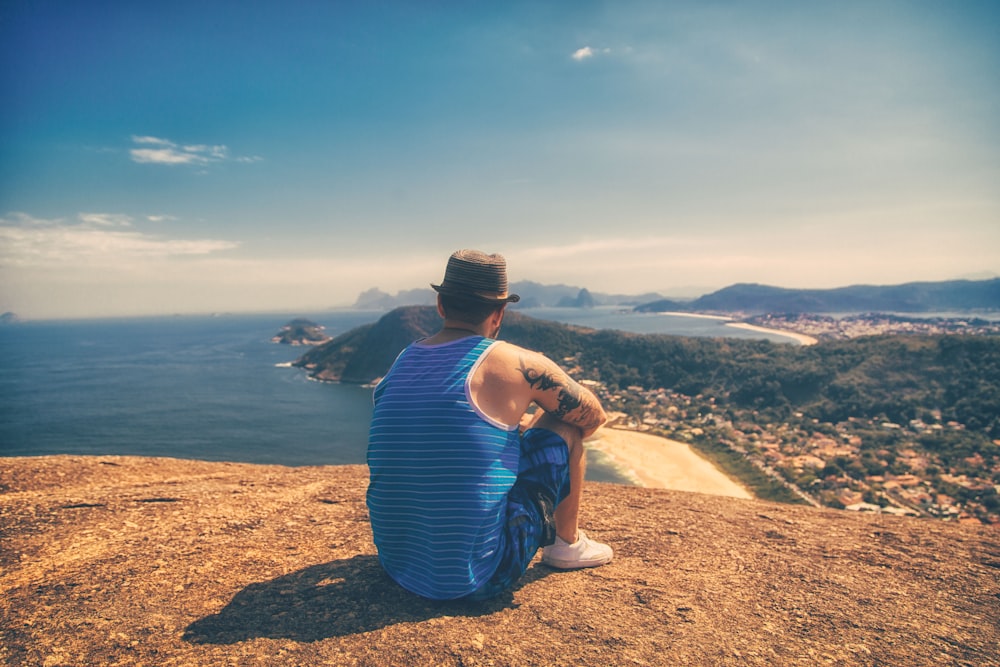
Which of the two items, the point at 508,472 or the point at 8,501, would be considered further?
the point at 8,501

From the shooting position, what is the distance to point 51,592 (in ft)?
9.54

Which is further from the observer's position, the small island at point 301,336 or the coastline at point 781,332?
the small island at point 301,336

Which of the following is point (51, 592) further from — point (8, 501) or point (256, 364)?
point (256, 364)

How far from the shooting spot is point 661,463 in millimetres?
34969

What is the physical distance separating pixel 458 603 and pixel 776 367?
6592 cm

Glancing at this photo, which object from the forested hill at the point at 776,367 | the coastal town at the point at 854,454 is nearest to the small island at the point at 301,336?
the forested hill at the point at 776,367

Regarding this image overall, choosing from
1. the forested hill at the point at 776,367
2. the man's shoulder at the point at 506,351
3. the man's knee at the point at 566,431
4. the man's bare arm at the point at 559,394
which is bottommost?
the forested hill at the point at 776,367

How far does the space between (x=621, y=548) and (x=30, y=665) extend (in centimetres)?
365

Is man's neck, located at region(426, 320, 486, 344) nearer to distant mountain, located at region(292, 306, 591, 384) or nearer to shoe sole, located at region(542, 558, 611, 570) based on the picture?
shoe sole, located at region(542, 558, 611, 570)

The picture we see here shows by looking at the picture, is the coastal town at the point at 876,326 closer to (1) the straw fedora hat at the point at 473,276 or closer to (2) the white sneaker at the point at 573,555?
(2) the white sneaker at the point at 573,555

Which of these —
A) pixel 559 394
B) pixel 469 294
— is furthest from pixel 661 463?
pixel 469 294

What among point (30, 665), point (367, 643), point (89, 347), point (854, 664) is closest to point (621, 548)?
point (854, 664)

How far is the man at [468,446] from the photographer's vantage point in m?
2.36

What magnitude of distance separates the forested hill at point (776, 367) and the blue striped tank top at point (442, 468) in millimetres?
49321
